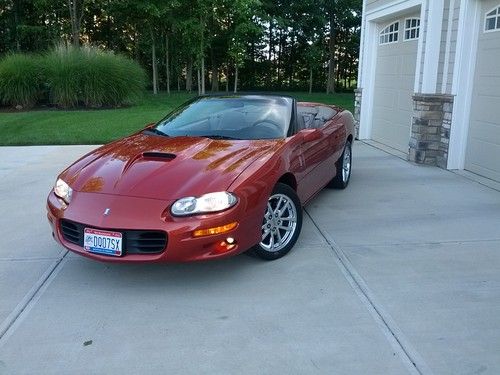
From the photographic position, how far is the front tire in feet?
13.5

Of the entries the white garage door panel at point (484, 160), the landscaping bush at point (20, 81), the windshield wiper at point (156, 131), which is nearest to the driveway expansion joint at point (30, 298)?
the windshield wiper at point (156, 131)

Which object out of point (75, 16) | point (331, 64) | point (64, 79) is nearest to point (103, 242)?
point (64, 79)

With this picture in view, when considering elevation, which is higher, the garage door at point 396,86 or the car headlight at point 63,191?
the garage door at point 396,86

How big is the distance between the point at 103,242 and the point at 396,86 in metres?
7.85

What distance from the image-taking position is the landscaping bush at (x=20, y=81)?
16.2 meters

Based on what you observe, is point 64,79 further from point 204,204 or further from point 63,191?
point 204,204

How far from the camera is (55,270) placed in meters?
4.06

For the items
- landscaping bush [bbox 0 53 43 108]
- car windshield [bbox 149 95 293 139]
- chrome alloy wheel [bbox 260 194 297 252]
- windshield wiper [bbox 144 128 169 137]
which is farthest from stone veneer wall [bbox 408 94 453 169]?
landscaping bush [bbox 0 53 43 108]

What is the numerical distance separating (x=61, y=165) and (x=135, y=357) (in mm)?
5899

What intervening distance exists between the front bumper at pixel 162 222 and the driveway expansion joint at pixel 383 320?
86 centimetres

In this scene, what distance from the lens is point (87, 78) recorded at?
16.4 metres

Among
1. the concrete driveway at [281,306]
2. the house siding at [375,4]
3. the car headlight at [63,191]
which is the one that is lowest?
the concrete driveway at [281,306]

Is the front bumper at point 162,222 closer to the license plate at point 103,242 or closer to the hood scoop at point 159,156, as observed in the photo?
the license plate at point 103,242

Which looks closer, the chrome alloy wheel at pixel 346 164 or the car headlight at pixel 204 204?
the car headlight at pixel 204 204
